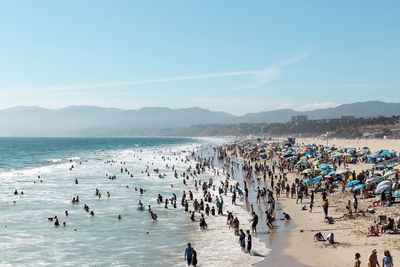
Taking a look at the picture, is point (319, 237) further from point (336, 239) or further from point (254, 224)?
point (254, 224)

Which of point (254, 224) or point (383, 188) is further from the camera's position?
point (383, 188)

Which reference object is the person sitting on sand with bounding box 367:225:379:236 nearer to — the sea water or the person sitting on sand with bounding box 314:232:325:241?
the person sitting on sand with bounding box 314:232:325:241

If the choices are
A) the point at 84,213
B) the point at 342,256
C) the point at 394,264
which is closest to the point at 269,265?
the point at 342,256

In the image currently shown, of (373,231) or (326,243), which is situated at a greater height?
(373,231)

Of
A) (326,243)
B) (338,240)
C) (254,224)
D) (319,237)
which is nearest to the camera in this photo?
(326,243)

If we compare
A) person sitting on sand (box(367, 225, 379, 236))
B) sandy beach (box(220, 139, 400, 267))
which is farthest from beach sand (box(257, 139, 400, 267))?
person sitting on sand (box(367, 225, 379, 236))

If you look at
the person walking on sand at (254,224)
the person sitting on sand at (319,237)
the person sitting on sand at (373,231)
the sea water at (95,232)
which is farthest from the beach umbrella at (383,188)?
the sea water at (95,232)

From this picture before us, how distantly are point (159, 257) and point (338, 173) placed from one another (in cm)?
2016

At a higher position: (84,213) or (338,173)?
(338,173)

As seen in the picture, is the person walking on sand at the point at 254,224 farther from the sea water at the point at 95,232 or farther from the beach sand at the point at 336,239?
the sea water at the point at 95,232

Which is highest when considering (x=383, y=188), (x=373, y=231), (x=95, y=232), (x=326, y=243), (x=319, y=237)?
(x=383, y=188)

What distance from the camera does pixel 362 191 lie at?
28922 mm

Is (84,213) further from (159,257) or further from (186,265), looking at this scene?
(186,265)

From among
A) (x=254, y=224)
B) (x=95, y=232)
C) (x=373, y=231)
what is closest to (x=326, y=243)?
(x=373, y=231)
